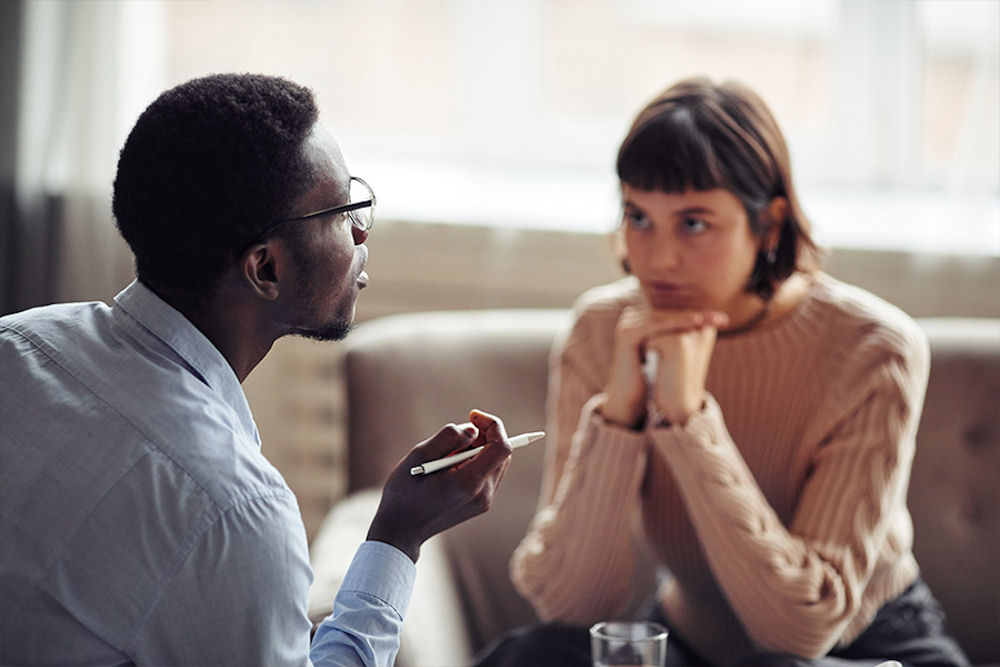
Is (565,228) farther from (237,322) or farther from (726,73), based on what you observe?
(237,322)

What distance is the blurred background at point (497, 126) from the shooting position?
2125 millimetres

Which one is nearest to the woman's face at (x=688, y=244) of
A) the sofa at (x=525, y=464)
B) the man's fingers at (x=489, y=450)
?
the sofa at (x=525, y=464)

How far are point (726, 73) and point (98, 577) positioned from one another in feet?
6.31

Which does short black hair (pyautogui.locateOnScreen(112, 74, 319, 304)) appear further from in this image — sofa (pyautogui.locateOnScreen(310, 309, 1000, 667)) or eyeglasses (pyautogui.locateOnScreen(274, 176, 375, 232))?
sofa (pyautogui.locateOnScreen(310, 309, 1000, 667))

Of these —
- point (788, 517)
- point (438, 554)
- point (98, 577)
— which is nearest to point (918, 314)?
point (788, 517)

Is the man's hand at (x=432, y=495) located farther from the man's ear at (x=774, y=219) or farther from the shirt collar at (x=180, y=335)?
the man's ear at (x=774, y=219)

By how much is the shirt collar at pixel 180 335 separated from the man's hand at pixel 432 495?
12 cm

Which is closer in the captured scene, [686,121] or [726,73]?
[686,121]

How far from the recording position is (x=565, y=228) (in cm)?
221

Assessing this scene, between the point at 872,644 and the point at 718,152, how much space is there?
675mm

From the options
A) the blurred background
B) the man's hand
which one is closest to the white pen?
the man's hand

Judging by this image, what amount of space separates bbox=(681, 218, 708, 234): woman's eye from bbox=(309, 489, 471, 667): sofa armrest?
1.86 ft

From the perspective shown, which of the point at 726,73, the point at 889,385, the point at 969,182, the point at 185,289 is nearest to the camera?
the point at 185,289

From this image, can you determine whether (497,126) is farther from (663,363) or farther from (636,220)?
(663,363)
